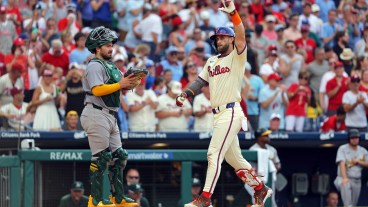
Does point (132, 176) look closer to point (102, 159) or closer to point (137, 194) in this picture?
point (137, 194)

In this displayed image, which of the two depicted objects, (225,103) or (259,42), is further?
(259,42)

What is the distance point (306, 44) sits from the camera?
790 inches

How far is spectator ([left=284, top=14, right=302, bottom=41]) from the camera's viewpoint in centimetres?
2012

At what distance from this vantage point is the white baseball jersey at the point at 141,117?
53.0 ft

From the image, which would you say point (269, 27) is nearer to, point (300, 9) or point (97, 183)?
point (300, 9)

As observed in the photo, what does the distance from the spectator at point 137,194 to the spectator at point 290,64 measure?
559cm

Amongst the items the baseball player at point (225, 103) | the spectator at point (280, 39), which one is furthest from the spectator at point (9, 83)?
the spectator at point (280, 39)

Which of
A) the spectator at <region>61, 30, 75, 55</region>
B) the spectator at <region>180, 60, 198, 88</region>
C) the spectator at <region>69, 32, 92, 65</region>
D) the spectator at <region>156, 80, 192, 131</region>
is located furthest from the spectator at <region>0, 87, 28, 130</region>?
the spectator at <region>180, 60, 198, 88</region>

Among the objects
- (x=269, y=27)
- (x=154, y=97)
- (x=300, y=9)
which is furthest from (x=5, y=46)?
(x=300, y=9)

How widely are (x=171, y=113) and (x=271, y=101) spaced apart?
1672mm

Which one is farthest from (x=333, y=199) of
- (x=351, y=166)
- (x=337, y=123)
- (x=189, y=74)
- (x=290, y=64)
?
(x=290, y=64)

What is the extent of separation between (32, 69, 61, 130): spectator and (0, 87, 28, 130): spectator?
1.82ft

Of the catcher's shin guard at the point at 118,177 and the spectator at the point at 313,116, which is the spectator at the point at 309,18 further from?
the catcher's shin guard at the point at 118,177

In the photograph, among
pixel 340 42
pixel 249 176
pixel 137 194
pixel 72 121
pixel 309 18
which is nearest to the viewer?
pixel 249 176
